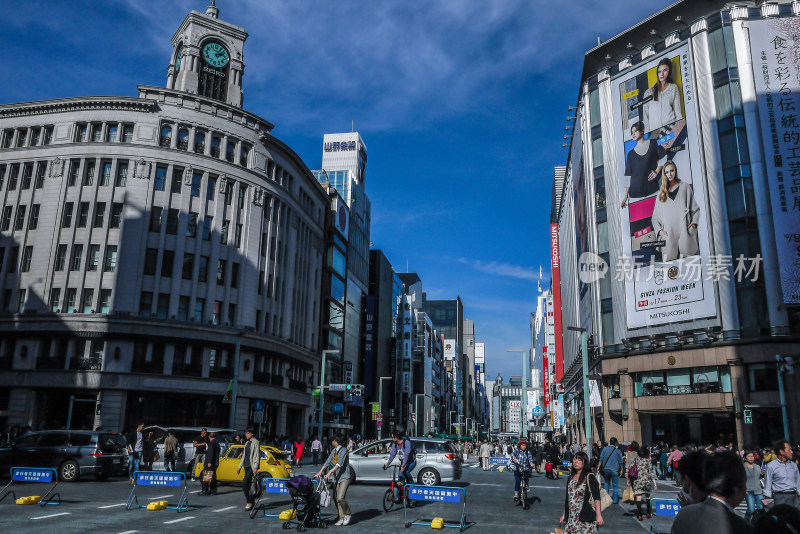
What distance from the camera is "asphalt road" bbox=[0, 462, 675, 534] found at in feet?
41.2

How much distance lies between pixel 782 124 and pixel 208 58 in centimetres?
4592

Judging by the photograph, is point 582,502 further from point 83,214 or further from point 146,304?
point 83,214

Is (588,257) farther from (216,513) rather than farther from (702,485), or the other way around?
(702,485)

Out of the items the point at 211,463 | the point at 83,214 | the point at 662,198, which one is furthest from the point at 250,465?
the point at 83,214

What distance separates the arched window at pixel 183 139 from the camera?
48.3 metres

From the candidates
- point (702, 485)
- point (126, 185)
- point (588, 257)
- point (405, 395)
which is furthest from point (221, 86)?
point (405, 395)

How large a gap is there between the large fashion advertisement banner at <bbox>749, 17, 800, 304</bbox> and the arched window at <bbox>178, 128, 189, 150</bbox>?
41.5 meters

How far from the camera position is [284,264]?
56.0 m

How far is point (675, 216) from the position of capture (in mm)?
41125

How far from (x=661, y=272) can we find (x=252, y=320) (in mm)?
31657

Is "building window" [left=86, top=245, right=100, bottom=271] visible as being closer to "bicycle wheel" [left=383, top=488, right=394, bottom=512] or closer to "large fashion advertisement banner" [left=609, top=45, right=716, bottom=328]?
"bicycle wheel" [left=383, top=488, right=394, bottom=512]

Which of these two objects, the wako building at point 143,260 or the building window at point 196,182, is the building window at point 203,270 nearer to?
the wako building at point 143,260

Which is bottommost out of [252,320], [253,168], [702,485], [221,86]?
[702,485]

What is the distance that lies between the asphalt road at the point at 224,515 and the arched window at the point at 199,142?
3292 centimetres
